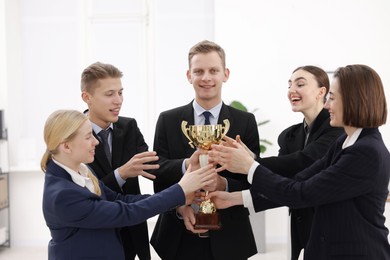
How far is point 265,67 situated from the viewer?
5.83 metres

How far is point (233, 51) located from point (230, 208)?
381 cm

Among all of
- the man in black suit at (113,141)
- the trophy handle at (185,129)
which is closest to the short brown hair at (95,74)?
Answer: the man in black suit at (113,141)

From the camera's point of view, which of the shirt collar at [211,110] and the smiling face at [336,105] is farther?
the shirt collar at [211,110]

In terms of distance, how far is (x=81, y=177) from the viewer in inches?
77.5

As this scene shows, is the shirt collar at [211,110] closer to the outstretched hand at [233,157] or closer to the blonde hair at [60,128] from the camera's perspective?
the outstretched hand at [233,157]

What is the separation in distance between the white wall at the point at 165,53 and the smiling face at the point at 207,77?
11.6ft

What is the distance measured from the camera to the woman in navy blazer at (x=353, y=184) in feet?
5.86

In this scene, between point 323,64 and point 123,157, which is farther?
point 323,64

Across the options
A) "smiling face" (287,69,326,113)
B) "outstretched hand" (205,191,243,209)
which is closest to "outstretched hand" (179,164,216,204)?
"outstretched hand" (205,191,243,209)

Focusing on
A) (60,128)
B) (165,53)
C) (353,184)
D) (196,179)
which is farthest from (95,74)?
(165,53)

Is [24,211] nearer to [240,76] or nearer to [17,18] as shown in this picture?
A: [17,18]

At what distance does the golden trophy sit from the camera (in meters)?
2.15

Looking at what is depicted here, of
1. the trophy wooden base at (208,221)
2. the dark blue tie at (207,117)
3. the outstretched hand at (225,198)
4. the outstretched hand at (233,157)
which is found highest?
the dark blue tie at (207,117)

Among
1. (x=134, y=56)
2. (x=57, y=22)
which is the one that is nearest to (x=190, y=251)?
(x=134, y=56)
